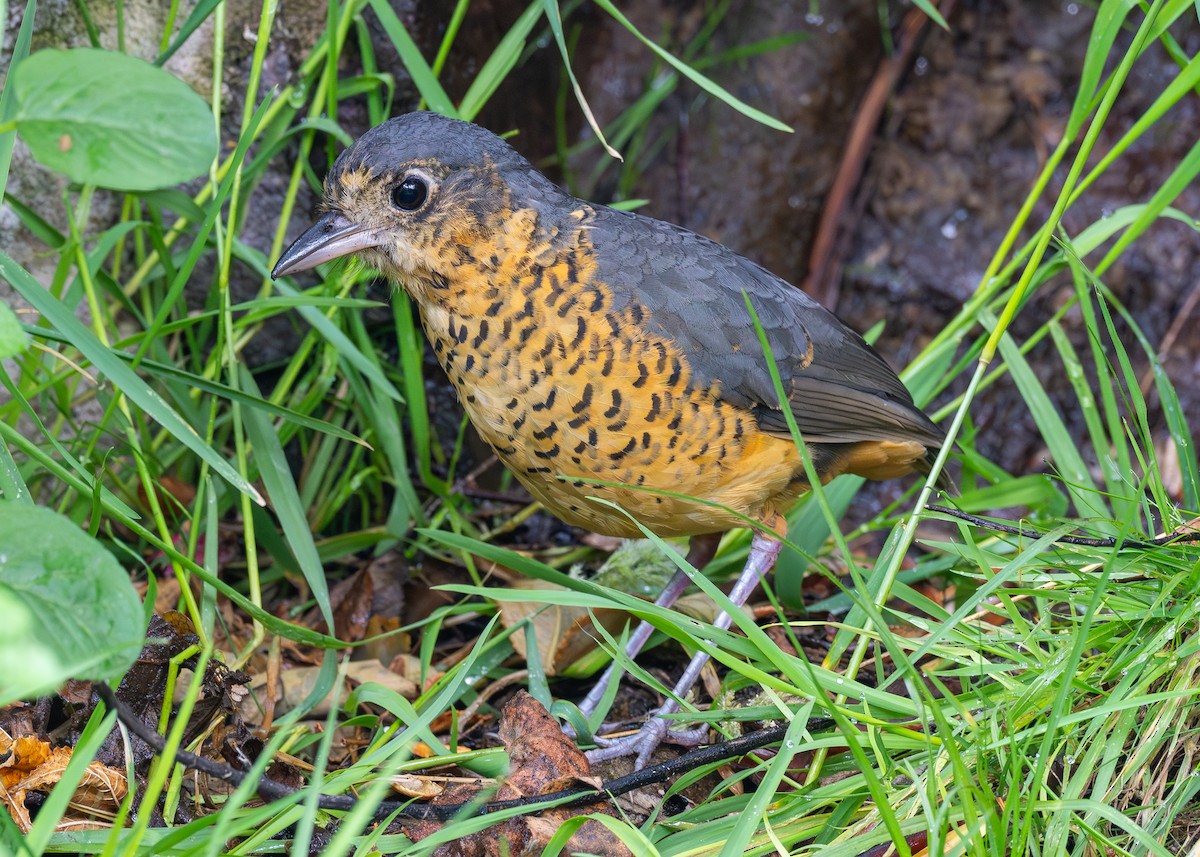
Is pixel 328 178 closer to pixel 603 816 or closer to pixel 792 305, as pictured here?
pixel 792 305

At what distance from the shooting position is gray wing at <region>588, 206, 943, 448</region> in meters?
2.94

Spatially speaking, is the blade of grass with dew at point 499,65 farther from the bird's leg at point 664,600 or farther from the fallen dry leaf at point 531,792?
the fallen dry leaf at point 531,792

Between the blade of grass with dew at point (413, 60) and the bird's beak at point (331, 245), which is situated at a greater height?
the blade of grass with dew at point (413, 60)

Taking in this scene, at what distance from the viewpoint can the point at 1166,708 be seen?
2.25 m

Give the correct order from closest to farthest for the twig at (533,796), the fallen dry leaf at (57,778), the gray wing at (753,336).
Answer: the twig at (533,796) → the fallen dry leaf at (57,778) → the gray wing at (753,336)

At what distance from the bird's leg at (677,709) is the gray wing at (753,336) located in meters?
0.37

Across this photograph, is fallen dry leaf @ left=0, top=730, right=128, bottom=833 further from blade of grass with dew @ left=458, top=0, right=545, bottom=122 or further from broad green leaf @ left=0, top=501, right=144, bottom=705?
blade of grass with dew @ left=458, top=0, right=545, bottom=122

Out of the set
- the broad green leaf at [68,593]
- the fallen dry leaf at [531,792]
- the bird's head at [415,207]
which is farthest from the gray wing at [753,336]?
the broad green leaf at [68,593]

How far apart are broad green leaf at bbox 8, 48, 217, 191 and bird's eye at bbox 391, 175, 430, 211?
1.08 m

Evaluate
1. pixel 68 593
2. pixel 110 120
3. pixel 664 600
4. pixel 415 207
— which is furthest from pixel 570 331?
pixel 68 593

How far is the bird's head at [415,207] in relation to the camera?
279cm

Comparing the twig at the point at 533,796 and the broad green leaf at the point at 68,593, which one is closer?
the broad green leaf at the point at 68,593

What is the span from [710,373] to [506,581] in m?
1.20

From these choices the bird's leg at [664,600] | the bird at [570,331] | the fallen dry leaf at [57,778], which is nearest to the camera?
the fallen dry leaf at [57,778]
